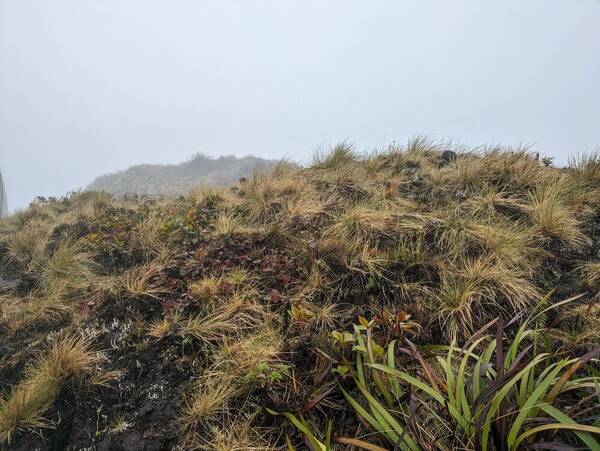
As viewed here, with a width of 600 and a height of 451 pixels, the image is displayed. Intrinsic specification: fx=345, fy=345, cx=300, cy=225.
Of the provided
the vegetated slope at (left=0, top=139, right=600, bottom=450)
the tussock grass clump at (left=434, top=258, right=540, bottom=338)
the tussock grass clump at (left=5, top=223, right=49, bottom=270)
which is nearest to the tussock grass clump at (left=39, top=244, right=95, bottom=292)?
the vegetated slope at (left=0, top=139, right=600, bottom=450)

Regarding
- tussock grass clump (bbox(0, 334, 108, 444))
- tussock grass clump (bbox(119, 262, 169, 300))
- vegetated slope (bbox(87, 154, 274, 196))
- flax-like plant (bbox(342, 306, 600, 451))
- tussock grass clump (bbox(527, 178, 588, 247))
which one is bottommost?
tussock grass clump (bbox(0, 334, 108, 444))

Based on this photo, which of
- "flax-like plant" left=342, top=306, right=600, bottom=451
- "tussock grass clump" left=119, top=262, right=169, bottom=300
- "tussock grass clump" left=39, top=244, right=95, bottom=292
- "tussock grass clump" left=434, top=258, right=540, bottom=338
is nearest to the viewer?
"flax-like plant" left=342, top=306, right=600, bottom=451

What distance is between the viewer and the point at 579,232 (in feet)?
12.0

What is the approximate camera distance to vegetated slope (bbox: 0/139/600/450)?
2.05 m

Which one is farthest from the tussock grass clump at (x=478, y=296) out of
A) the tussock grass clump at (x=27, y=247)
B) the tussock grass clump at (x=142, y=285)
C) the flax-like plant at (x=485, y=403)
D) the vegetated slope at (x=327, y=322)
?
the tussock grass clump at (x=27, y=247)

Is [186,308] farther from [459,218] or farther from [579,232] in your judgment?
[579,232]

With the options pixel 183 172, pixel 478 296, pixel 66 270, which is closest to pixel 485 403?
pixel 478 296

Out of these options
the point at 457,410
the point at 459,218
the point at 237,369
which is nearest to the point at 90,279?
the point at 237,369

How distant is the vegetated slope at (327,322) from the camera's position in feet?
6.74

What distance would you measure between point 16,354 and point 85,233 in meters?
2.86

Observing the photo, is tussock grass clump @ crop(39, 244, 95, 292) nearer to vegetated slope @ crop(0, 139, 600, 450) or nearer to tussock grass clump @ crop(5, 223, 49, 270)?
vegetated slope @ crop(0, 139, 600, 450)

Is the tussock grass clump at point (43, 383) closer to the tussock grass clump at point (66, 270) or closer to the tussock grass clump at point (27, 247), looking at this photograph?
the tussock grass clump at point (66, 270)

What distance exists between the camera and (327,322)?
302cm

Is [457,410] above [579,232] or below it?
below
